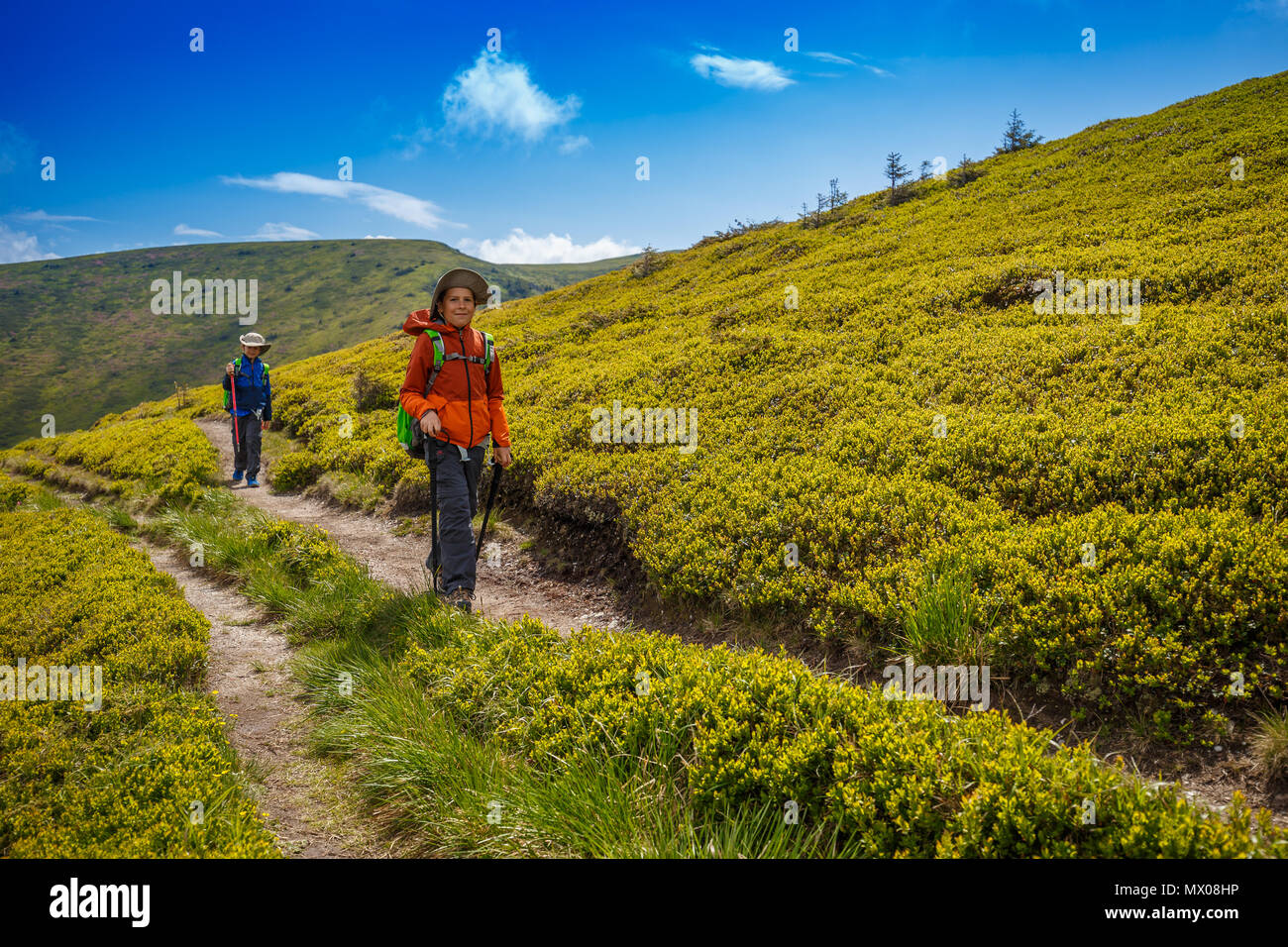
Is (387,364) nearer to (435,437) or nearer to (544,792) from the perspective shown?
(435,437)

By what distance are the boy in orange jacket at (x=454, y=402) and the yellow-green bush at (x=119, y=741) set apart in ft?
9.24

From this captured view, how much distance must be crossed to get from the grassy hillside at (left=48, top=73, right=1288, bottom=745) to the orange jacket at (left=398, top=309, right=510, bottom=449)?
2.85 m

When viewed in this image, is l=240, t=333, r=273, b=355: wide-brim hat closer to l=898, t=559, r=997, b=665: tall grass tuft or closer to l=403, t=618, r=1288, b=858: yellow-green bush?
l=403, t=618, r=1288, b=858: yellow-green bush

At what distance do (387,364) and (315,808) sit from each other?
948 inches

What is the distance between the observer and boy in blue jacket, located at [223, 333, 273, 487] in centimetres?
1675

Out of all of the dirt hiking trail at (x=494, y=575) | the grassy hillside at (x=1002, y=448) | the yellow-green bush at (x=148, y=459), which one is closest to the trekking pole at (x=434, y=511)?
the dirt hiking trail at (x=494, y=575)

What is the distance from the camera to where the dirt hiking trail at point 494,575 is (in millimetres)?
8586

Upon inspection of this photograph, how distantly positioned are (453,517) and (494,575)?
102 inches

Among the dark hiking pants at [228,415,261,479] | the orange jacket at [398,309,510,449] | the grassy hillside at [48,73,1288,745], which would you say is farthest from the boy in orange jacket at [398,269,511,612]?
the dark hiking pants at [228,415,261,479]

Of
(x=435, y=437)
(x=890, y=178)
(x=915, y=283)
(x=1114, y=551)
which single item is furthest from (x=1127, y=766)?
(x=890, y=178)

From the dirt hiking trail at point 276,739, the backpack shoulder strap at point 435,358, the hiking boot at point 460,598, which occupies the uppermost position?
the backpack shoulder strap at point 435,358

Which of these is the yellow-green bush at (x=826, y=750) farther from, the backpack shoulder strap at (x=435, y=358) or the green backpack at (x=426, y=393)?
the backpack shoulder strap at (x=435, y=358)

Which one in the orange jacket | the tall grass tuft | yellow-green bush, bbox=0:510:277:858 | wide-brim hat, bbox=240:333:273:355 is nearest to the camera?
yellow-green bush, bbox=0:510:277:858
